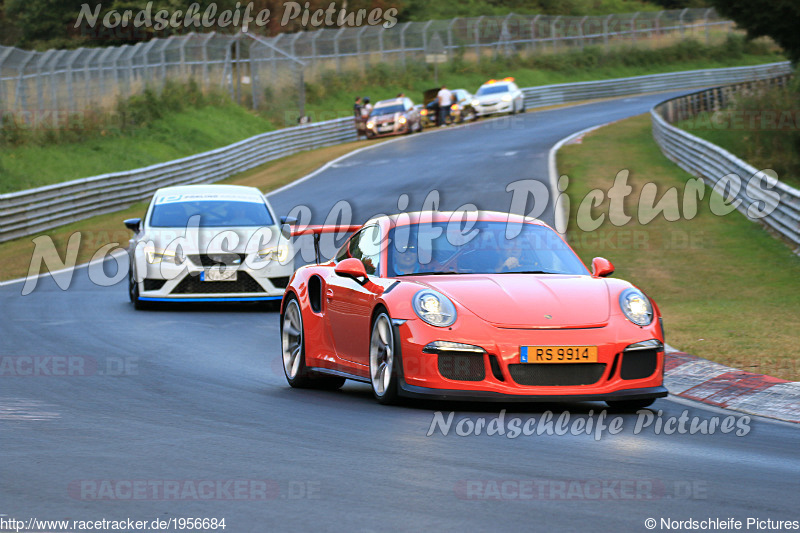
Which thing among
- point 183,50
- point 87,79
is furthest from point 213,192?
point 183,50

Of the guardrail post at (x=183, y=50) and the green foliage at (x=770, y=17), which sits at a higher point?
the green foliage at (x=770, y=17)

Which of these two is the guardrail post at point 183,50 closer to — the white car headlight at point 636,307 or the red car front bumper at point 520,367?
the white car headlight at point 636,307

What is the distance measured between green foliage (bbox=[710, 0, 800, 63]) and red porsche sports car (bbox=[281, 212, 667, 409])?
31.6 m

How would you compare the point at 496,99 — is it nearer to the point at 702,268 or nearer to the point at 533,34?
the point at 533,34

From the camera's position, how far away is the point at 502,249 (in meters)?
8.97

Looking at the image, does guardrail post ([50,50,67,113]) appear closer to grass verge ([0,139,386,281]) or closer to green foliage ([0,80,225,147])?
green foliage ([0,80,225,147])

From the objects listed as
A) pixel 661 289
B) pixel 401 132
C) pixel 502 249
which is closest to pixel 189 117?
pixel 401 132

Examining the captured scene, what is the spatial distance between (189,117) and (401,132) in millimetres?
8488

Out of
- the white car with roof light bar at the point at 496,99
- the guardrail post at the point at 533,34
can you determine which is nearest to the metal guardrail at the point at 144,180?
the white car with roof light bar at the point at 496,99

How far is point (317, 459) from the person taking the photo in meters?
6.20

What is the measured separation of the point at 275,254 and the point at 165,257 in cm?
141

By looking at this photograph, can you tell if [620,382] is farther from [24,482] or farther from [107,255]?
[107,255]

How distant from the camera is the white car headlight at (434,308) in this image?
7805 millimetres

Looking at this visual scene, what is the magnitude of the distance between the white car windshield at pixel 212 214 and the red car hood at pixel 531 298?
8.34 metres
